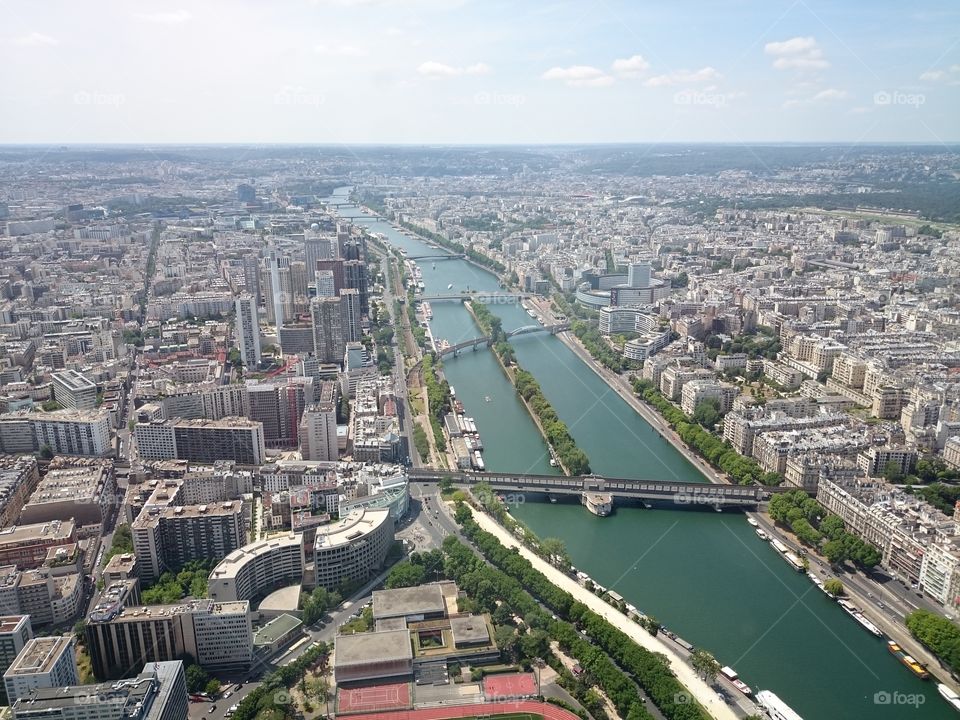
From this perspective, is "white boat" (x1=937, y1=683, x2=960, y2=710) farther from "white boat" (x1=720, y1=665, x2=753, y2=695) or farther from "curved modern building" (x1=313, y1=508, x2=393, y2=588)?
"curved modern building" (x1=313, y1=508, x2=393, y2=588)

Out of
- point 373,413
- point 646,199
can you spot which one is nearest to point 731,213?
point 646,199

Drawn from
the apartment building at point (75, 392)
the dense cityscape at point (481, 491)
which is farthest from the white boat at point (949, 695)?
the apartment building at point (75, 392)

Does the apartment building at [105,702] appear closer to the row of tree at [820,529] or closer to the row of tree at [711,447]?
the row of tree at [820,529]

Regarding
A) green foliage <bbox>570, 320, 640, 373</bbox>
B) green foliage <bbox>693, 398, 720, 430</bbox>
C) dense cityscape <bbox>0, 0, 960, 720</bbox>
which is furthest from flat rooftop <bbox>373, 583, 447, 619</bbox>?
green foliage <bbox>570, 320, 640, 373</bbox>

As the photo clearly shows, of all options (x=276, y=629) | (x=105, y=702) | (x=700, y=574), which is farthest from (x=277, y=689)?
(x=700, y=574)

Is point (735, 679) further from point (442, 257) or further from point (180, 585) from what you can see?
point (442, 257)

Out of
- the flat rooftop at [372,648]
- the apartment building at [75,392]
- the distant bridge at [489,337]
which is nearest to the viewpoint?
the flat rooftop at [372,648]

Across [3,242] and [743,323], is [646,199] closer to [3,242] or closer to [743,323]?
[743,323]
